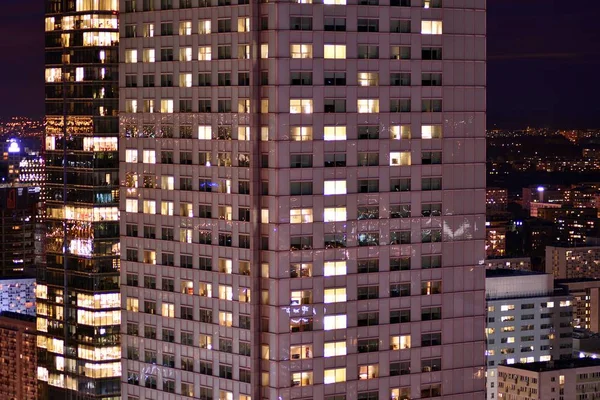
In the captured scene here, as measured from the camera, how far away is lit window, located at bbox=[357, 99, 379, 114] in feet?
227


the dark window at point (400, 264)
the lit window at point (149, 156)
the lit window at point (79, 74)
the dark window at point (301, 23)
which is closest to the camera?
the dark window at point (301, 23)

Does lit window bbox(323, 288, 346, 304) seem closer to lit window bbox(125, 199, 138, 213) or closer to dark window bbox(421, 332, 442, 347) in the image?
dark window bbox(421, 332, 442, 347)

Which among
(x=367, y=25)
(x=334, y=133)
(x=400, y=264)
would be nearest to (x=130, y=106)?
(x=334, y=133)

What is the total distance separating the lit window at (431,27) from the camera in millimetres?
70375

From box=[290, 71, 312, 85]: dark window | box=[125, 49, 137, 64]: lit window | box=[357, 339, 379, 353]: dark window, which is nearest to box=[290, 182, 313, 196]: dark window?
box=[290, 71, 312, 85]: dark window

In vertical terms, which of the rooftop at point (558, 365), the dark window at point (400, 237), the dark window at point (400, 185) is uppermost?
the dark window at point (400, 185)

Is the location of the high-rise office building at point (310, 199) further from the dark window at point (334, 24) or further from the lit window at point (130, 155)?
the lit window at point (130, 155)

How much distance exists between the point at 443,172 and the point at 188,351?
13.6 metres

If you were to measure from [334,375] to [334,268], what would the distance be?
4.55 metres

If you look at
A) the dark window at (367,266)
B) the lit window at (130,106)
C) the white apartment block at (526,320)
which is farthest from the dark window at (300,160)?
the white apartment block at (526,320)

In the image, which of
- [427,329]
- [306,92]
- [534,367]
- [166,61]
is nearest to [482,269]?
[427,329]

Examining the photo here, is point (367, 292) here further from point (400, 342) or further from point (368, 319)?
point (400, 342)

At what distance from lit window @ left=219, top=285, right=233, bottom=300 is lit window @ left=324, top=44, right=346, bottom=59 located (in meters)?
10.7

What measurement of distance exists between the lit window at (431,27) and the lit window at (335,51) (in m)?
4.03
